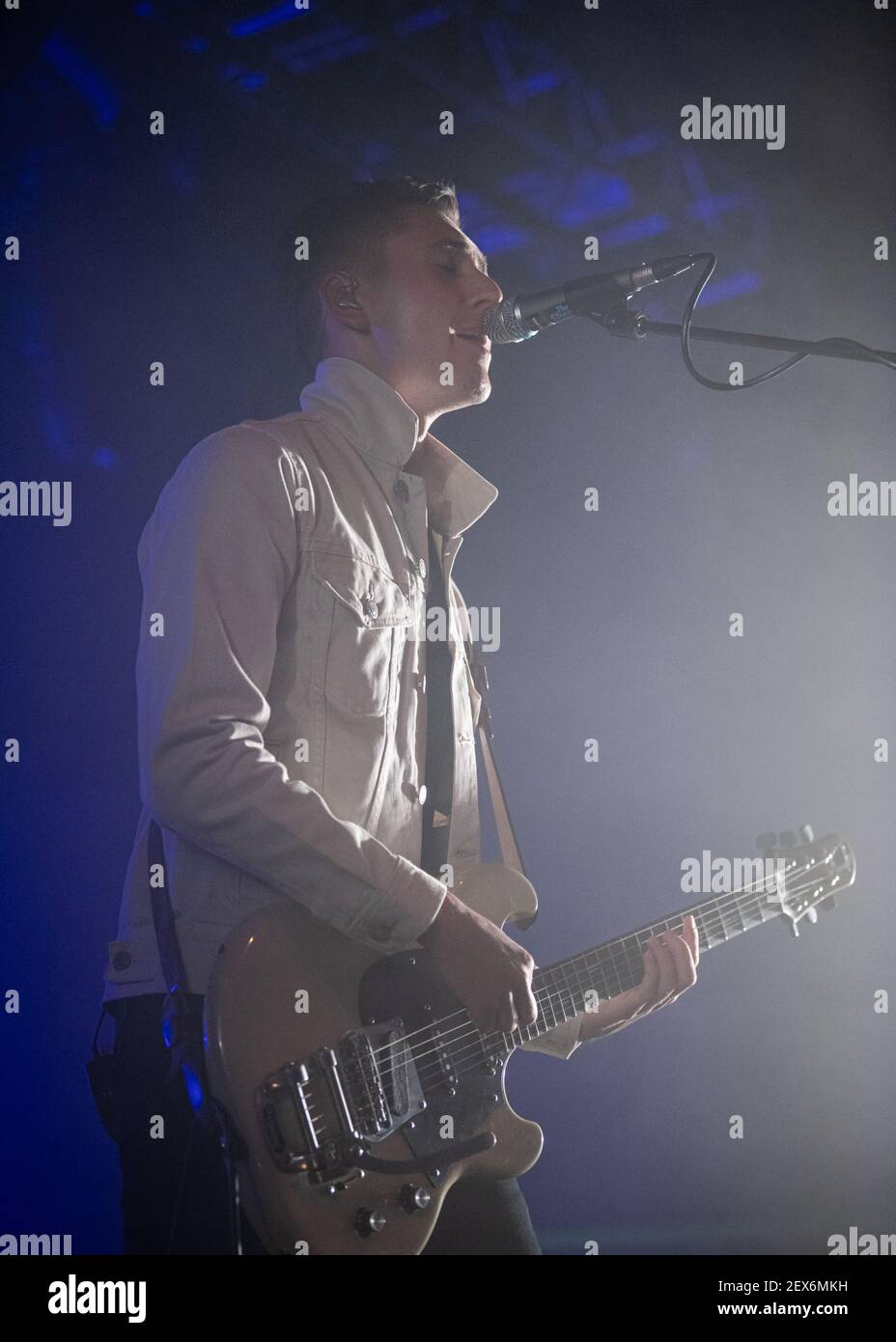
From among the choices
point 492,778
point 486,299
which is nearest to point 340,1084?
point 492,778

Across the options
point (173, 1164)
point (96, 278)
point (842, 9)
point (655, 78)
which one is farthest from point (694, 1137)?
point (842, 9)

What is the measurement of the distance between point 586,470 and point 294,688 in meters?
1.26

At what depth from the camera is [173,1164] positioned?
5.23 feet

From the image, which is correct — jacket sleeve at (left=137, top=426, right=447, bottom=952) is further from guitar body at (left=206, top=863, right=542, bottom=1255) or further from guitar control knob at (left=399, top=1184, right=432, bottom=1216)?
guitar control knob at (left=399, top=1184, right=432, bottom=1216)

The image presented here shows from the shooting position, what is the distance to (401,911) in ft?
5.33

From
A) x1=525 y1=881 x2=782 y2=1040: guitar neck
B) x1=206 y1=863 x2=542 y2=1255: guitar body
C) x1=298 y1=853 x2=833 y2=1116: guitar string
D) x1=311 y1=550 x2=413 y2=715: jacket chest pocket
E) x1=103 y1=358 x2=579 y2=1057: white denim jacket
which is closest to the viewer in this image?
x1=206 y1=863 x2=542 y2=1255: guitar body

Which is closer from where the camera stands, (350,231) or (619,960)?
(619,960)

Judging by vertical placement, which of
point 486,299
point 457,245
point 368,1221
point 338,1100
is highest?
point 457,245

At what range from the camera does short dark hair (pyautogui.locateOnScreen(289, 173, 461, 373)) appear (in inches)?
86.8

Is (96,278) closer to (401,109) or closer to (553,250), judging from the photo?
(401,109)

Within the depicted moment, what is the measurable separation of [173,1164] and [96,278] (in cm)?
174

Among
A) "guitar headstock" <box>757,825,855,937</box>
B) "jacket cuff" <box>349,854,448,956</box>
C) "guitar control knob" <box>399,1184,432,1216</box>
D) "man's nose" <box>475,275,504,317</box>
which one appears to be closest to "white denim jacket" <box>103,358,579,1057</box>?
"jacket cuff" <box>349,854,448,956</box>

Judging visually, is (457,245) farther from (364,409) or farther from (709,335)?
(709,335)

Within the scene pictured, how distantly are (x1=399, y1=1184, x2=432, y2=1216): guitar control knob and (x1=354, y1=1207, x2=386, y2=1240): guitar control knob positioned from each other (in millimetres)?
45
